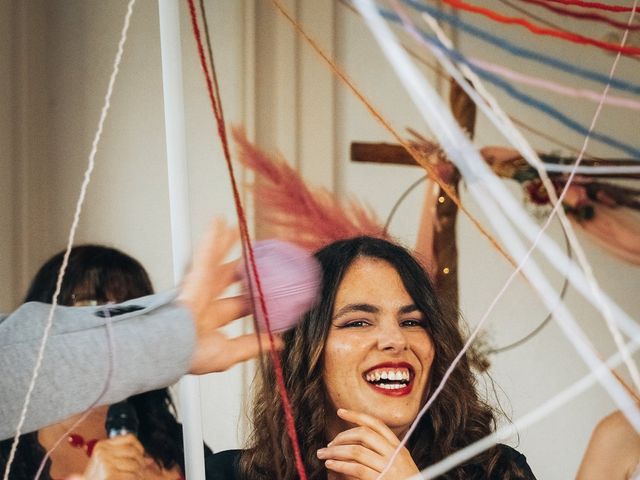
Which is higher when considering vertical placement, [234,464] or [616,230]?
[616,230]

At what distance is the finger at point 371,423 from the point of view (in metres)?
0.79

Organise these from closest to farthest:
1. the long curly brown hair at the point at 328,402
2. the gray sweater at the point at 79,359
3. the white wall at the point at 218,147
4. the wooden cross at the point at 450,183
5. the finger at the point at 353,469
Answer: the gray sweater at the point at 79,359 → the finger at the point at 353,469 → the long curly brown hair at the point at 328,402 → the white wall at the point at 218,147 → the wooden cross at the point at 450,183

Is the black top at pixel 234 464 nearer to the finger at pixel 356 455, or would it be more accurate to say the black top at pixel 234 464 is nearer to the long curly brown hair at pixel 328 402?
the long curly brown hair at pixel 328 402

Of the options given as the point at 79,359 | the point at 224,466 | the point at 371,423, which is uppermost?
the point at 79,359

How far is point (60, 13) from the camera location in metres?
1.17

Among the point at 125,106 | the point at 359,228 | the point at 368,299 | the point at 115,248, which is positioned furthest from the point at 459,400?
the point at 125,106

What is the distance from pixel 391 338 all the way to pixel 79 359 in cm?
33

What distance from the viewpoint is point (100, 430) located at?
987 mm

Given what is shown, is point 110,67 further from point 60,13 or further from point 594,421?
point 594,421

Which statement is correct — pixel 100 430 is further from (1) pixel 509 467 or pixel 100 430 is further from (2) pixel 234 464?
(1) pixel 509 467

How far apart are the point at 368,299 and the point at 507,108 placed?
1.97 feet

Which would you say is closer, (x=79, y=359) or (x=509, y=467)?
(x=79, y=359)

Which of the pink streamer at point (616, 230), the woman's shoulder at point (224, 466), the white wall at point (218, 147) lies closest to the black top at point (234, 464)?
the woman's shoulder at point (224, 466)

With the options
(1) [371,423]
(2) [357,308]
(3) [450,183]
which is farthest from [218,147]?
(1) [371,423]
